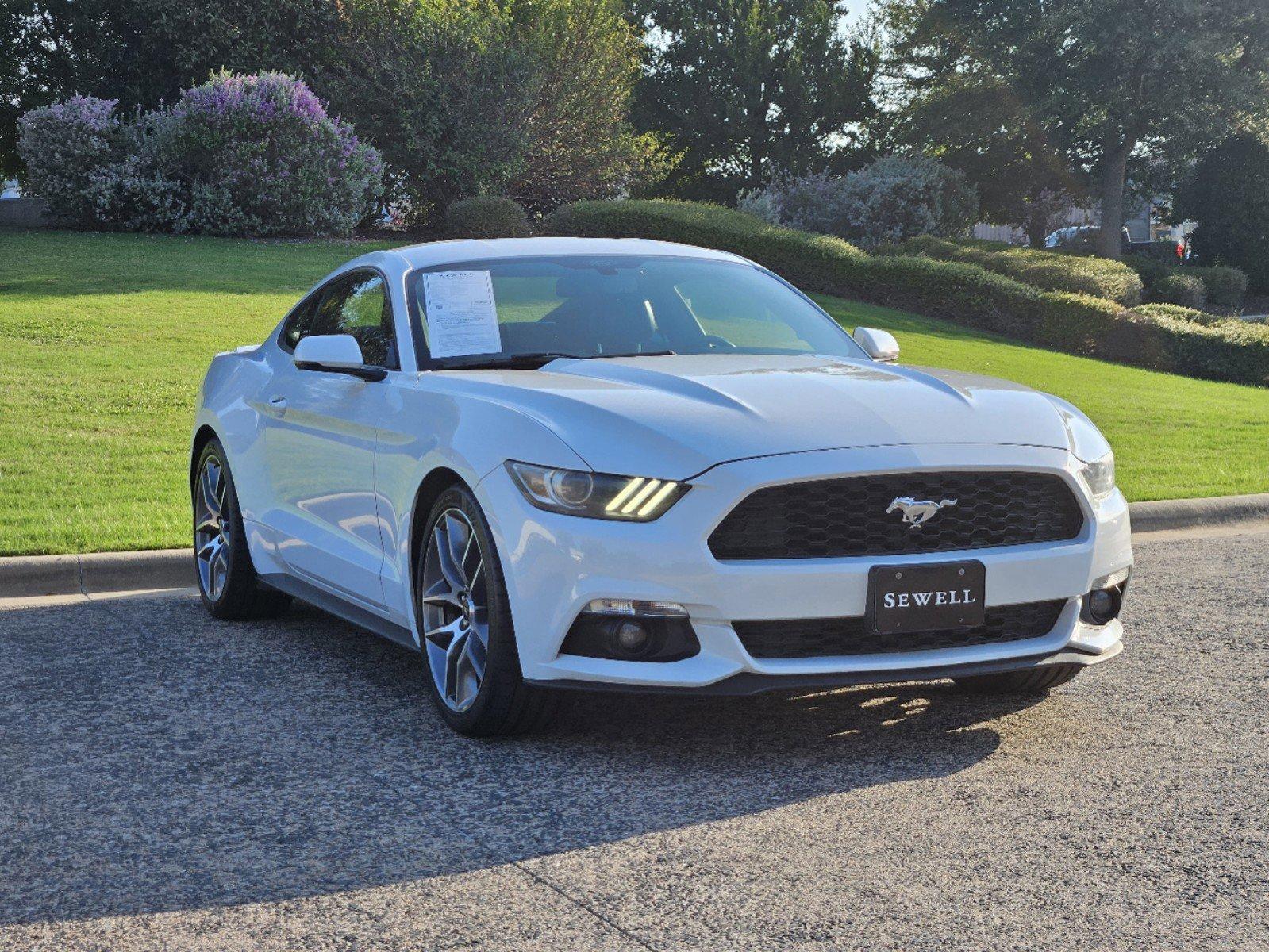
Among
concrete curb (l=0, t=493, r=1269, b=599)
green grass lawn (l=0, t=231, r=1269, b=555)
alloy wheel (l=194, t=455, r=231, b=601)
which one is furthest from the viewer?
green grass lawn (l=0, t=231, r=1269, b=555)

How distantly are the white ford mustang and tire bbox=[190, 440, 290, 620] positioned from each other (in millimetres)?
1074

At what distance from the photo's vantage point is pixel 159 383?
43.5 ft

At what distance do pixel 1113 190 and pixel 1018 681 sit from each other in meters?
44.1

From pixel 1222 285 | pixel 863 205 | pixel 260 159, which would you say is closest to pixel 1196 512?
pixel 260 159

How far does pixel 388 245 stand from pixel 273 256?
3225mm

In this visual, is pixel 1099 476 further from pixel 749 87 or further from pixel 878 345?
pixel 749 87

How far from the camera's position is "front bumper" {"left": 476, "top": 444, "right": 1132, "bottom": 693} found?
4.50 m

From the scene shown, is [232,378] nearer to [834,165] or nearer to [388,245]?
[388,245]

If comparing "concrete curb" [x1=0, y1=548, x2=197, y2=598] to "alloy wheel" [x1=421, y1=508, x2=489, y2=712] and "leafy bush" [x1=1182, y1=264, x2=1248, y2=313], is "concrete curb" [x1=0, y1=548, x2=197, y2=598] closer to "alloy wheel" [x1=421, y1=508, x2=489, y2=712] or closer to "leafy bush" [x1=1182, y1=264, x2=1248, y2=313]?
"alloy wheel" [x1=421, y1=508, x2=489, y2=712]

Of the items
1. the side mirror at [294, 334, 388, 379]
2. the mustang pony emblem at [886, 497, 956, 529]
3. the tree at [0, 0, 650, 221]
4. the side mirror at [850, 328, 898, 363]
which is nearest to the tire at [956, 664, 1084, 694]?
the mustang pony emblem at [886, 497, 956, 529]

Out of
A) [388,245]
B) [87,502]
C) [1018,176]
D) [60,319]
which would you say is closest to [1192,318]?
[388,245]

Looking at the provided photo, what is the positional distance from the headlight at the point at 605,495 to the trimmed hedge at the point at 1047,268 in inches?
919

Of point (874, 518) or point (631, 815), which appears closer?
point (631, 815)

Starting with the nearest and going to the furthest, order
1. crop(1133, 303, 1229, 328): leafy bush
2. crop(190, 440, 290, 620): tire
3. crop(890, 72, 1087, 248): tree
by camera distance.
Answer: crop(190, 440, 290, 620): tire, crop(1133, 303, 1229, 328): leafy bush, crop(890, 72, 1087, 248): tree
